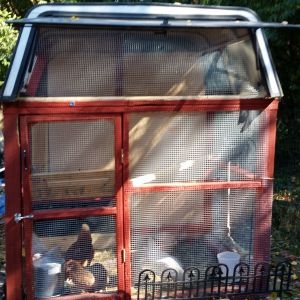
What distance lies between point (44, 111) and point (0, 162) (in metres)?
6.13

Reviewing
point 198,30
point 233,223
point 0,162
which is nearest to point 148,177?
point 233,223

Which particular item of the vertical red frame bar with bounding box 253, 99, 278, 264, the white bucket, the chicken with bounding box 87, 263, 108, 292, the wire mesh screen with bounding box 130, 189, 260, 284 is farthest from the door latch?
the vertical red frame bar with bounding box 253, 99, 278, 264

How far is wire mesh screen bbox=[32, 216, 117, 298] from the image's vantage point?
3709 mm

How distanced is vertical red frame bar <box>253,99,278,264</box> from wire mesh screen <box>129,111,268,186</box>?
4cm

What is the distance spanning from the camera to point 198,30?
3768mm

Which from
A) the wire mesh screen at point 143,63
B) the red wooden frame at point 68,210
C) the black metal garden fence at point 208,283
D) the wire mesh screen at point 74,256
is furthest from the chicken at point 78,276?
the wire mesh screen at point 143,63

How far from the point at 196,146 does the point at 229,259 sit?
108 cm

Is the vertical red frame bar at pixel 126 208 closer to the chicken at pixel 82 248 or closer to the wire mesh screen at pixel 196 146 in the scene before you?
the wire mesh screen at pixel 196 146

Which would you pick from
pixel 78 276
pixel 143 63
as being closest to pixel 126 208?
pixel 78 276

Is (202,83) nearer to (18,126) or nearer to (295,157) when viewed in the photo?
(18,126)

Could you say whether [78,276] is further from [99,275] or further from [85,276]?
[99,275]

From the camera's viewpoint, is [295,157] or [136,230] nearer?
[136,230]

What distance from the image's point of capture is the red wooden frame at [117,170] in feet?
11.6

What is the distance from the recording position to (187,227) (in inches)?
157
